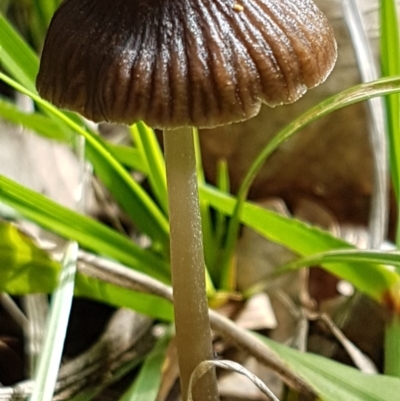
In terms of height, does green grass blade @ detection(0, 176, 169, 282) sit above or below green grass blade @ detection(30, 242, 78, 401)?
above

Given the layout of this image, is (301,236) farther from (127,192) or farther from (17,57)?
(17,57)

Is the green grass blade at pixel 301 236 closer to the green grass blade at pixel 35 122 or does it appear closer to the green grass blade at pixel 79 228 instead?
the green grass blade at pixel 79 228

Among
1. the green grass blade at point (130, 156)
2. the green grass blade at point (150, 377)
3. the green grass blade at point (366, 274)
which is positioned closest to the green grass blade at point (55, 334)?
the green grass blade at point (150, 377)

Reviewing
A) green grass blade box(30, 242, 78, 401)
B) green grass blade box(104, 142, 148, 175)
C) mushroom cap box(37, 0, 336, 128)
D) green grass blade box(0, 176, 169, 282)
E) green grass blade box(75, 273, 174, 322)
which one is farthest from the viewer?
green grass blade box(104, 142, 148, 175)

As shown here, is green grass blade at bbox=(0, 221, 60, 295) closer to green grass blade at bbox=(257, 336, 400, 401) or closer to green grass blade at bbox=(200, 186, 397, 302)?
green grass blade at bbox=(200, 186, 397, 302)

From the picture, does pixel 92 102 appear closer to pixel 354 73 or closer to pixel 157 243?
pixel 157 243

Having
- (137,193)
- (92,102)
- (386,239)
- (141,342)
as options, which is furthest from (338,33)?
(92,102)

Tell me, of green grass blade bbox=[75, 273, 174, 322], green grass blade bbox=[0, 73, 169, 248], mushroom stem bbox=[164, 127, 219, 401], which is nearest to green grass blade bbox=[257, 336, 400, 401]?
mushroom stem bbox=[164, 127, 219, 401]
